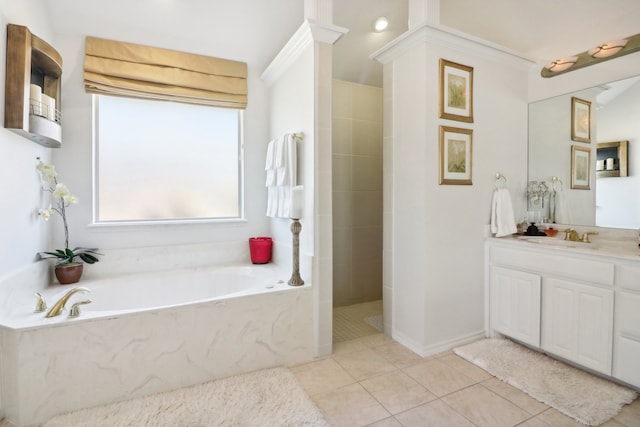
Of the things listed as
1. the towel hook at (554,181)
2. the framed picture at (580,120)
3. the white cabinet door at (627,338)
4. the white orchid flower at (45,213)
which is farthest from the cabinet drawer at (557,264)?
the white orchid flower at (45,213)

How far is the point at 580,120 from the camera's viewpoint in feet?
7.97

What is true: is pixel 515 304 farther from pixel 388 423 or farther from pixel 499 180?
pixel 388 423

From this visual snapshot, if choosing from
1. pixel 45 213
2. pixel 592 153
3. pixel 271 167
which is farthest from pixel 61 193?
pixel 592 153

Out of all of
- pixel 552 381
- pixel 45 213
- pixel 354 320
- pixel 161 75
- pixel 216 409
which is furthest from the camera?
pixel 354 320

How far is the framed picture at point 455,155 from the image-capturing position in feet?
7.52

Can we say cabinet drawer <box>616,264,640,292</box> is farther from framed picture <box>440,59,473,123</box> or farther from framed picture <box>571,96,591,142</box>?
framed picture <box>440,59,473,123</box>

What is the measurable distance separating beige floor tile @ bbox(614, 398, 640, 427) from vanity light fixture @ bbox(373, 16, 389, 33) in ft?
10.8

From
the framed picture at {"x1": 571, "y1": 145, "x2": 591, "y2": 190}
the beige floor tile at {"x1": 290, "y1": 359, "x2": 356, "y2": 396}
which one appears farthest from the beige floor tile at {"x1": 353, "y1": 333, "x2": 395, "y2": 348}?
the framed picture at {"x1": 571, "y1": 145, "x2": 591, "y2": 190}

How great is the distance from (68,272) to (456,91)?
315cm

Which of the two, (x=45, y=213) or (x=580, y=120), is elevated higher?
(x=580, y=120)

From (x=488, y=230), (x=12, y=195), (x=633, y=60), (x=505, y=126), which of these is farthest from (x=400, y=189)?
(x=12, y=195)

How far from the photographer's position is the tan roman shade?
249 centimetres

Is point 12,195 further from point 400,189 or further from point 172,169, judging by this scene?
point 400,189

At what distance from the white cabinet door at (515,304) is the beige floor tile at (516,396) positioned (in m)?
0.51
